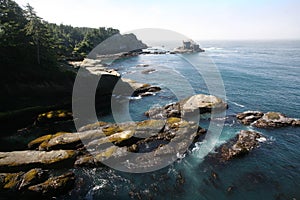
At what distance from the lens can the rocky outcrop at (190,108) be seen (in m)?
42.0

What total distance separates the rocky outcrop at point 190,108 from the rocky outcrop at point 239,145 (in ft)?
32.2

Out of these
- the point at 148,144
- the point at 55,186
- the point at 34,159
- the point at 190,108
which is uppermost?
the point at 190,108

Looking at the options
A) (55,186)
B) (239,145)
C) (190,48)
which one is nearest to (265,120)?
(239,145)

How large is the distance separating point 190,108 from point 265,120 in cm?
1321

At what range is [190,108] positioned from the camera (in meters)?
42.0

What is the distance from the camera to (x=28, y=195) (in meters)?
21.8

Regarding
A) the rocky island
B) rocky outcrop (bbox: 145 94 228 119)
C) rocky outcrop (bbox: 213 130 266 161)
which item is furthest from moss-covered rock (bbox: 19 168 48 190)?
the rocky island

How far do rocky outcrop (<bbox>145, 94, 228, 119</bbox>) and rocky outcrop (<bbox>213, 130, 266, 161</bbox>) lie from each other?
32.2ft

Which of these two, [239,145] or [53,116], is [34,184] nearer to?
[53,116]

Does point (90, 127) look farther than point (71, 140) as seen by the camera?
Yes

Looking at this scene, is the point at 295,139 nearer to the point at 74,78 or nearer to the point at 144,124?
the point at 144,124

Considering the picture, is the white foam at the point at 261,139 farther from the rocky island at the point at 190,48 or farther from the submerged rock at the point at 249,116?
the rocky island at the point at 190,48

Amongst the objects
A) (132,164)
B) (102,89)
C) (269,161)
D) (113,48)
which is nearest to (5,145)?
(132,164)

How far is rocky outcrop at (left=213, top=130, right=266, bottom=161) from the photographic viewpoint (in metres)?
28.6
